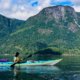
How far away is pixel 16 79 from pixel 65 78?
10.6 meters

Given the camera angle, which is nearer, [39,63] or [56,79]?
[56,79]

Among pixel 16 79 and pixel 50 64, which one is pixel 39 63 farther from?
pixel 16 79

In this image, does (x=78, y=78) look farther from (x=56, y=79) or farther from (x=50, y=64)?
(x=50, y=64)

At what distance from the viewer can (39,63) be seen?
330 ft

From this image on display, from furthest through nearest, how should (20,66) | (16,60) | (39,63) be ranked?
(39,63) → (20,66) → (16,60)

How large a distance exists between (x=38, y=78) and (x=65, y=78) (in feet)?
19.8

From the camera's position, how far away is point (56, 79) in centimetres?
5881

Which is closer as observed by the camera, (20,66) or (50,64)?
(20,66)

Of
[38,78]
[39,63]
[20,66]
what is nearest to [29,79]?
[38,78]

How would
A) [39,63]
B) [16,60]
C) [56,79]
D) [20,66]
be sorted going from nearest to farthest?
[56,79], [16,60], [20,66], [39,63]

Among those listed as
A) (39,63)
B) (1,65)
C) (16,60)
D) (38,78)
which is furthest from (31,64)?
(38,78)

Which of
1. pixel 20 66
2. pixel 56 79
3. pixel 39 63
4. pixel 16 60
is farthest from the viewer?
pixel 39 63

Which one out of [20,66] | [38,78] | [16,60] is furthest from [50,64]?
[38,78]

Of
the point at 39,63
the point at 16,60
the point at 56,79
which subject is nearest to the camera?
the point at 56,79
